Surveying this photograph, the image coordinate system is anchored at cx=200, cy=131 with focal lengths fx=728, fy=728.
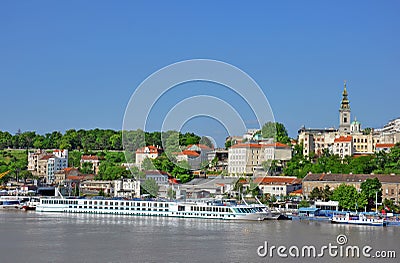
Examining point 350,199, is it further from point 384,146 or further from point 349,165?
point 384,146

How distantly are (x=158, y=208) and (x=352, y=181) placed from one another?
946 centimetres

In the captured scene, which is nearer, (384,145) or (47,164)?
(384,145)

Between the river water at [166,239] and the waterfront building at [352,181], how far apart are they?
624 cm

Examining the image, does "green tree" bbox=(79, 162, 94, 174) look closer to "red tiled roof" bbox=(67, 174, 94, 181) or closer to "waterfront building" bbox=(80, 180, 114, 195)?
"red tiled roof" bbox=(67, 174, 94, 181)

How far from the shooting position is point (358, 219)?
24.8 m

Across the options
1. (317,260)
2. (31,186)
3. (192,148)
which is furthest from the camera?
(192,148)

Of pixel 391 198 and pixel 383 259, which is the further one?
pixel 391 198

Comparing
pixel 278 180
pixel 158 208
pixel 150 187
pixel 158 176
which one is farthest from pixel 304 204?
pixel 158 176

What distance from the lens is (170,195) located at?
35375mm

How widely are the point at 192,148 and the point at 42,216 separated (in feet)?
67.0

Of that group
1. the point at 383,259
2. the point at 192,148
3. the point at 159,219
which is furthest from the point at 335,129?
the point at 383,259

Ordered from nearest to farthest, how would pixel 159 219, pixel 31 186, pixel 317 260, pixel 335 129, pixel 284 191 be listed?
pixel 317 260 < pixel 159 219 < pixel 284 191 < pixel 31 186 < pixel 335 129

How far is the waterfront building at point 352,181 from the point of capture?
99.9ft

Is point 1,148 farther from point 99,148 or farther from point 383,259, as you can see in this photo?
point 383,259
